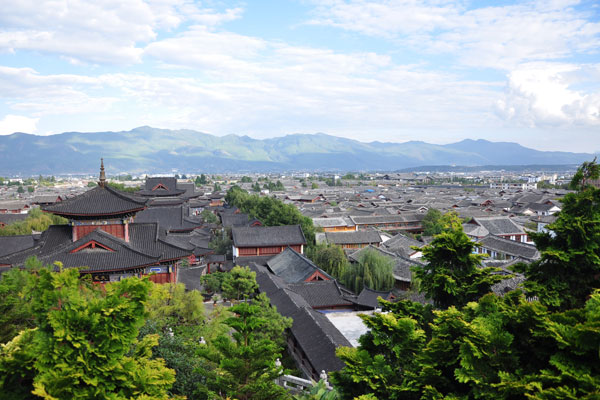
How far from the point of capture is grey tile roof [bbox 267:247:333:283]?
2611cm

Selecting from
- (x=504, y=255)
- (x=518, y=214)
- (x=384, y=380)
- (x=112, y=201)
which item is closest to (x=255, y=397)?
(x=384, y=380)

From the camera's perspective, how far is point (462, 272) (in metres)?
8.70

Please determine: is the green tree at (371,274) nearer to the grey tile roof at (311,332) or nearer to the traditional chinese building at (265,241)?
the traditional chinese building at (265,241)

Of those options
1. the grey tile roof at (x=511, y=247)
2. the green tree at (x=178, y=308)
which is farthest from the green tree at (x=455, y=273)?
the grey tile roof at (x=511, y=247)

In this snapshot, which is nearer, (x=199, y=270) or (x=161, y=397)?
(x=161, y=397)

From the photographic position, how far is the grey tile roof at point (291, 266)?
26108mm

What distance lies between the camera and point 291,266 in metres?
28.6

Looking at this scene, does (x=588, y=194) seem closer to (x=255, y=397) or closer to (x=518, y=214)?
(x=255, y=397)

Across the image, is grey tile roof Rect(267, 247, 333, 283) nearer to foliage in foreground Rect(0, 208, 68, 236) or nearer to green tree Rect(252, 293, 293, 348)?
green tree Rect(252, 293, 293, 348)

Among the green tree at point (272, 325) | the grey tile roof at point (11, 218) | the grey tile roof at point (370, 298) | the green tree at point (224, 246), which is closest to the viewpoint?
the green tree at point (272, 325)

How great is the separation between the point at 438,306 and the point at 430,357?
2.87 metres

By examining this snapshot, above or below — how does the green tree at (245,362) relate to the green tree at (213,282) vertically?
above

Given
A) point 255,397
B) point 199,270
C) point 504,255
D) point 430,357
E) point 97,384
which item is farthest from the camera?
point 504,255

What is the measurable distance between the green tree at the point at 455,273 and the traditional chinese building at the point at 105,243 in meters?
10.4
